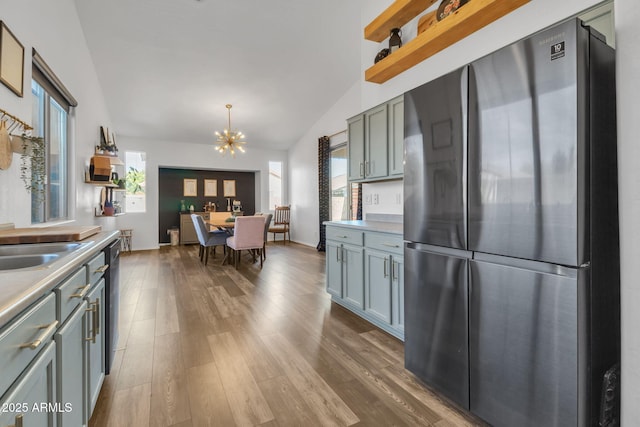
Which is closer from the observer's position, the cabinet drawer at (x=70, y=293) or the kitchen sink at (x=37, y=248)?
the cabinet drawer at (x=70, y=293)

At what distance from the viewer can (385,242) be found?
2475mm

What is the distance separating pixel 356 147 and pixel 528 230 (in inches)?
96.0

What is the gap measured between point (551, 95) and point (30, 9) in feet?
10.7

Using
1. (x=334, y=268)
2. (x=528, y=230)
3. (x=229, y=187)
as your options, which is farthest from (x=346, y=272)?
(x=229, y=187)

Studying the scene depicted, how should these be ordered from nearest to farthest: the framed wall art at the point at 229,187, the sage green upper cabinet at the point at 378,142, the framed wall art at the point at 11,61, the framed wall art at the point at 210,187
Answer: the framed wall art at the point at 11,61
the sage green upper cabinet at the point at 378,142
the framed wall art at the point at 210,187
the framed wall art at the point at 229,187

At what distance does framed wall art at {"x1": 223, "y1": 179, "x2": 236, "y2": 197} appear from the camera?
862cm

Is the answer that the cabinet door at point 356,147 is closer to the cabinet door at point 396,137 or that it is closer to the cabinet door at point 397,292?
the cabinet door at point 396,137

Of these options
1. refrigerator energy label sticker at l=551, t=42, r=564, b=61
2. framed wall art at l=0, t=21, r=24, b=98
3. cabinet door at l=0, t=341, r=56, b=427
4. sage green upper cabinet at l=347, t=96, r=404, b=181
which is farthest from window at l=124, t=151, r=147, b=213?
refrigerator energy label sticker at l=551, t=42, r=564, b=61

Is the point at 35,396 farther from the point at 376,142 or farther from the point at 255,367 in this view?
the point at 376,142

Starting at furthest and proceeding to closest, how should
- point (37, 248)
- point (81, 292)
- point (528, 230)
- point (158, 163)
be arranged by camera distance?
point (158, 163)
point (37, 248)
point (528, 230)
point (81, 292)

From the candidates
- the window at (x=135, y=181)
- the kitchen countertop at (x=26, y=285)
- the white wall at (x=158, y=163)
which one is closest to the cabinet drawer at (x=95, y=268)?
the kitchen countertop at (x=26, y=285)

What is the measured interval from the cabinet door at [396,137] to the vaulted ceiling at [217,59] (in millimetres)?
1967

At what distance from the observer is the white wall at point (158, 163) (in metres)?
7.03

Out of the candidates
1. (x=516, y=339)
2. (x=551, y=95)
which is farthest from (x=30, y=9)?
(x=516, y=339)
